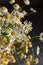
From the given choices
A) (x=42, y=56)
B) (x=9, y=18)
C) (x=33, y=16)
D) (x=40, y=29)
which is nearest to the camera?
(x=9, y=18)

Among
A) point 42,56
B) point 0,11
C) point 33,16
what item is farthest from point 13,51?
point 33,16

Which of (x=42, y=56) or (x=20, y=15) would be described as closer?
(x=20, y=15)

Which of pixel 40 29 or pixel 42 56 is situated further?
pixel 40 29

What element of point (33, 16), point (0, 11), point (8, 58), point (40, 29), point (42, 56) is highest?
point (33, 16)

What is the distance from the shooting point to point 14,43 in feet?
2.37

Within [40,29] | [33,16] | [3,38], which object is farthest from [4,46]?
[33,16]

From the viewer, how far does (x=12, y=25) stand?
69 centimetres

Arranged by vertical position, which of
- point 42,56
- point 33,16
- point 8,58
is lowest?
point 8,58

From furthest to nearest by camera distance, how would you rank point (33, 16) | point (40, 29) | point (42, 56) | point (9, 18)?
point (33, 16), point (40, 29), point (42, 56), point (9, 18)

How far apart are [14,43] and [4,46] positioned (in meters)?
0.06

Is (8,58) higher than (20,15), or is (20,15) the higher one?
(20,15)

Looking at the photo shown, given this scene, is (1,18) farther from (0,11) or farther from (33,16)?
(33,16)

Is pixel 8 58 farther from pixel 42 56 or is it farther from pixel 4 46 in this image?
pixel 42 56

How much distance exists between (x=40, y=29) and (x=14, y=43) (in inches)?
107
